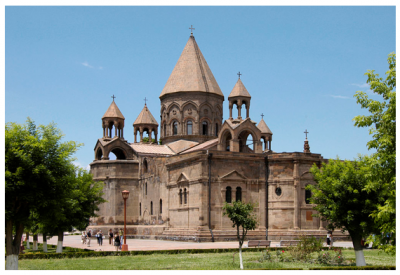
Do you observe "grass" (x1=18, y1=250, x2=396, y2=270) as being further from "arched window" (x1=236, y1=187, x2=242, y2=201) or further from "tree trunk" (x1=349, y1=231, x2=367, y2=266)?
"arched window" (x1=236, y1=187, x2=242, y2=201)

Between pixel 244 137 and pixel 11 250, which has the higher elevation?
pixel 244 137

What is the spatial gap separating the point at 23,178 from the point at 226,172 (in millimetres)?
23327

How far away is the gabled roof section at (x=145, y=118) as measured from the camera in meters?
56.0

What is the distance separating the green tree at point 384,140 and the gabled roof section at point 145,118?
134 feet

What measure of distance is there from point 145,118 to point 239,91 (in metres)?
15.7

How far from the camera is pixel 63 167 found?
63.0 feet

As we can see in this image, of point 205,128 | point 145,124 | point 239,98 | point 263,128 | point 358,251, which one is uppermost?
point 239,98

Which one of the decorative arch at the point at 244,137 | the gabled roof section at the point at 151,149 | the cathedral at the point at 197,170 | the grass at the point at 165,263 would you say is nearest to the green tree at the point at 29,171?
the grass at the point at 165,263

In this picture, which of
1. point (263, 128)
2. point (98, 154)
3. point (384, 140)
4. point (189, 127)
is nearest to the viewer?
point (384, 140)

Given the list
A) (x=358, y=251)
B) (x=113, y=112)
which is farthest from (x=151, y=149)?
(x=358, y=251)

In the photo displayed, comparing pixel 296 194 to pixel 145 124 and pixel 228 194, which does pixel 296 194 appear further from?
pixel 145 124

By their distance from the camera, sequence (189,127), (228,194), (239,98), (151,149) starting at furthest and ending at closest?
(189,127) < (151,149) < (239,98) < (228,194)

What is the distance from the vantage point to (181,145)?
167ft

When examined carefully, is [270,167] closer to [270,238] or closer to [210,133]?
[270,238]
